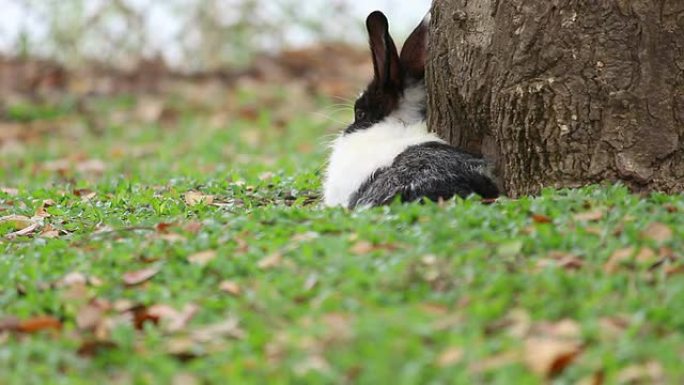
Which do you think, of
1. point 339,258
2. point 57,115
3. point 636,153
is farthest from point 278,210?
point 57,115

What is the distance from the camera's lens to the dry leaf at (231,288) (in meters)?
4.34

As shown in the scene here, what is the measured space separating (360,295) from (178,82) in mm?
10517

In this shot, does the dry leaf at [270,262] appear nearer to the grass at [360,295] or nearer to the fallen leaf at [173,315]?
the grass at [360,295]

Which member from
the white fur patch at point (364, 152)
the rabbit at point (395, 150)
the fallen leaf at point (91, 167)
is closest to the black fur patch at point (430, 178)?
the rabbit at point (395, 150)

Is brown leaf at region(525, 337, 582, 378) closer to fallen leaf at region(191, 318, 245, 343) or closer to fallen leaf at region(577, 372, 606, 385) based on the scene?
fallen leaf at region(577, 372, 606, 385)

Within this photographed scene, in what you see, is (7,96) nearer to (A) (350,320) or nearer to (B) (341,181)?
(B) (341,181)

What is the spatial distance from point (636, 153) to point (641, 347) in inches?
78.8

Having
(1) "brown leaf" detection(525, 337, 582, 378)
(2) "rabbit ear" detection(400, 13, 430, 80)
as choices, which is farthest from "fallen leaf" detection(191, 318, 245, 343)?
(2) "rabbit ear" detection(400, 13, 430, 80)

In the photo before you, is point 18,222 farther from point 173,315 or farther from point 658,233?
point 658,233

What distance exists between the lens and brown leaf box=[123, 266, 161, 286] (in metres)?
4.61

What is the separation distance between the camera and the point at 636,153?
539 cm

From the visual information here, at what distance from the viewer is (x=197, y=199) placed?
6699 mm

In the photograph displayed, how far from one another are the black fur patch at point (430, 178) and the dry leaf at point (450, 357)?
208 centimetres

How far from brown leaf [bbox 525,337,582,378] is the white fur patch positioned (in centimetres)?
240
